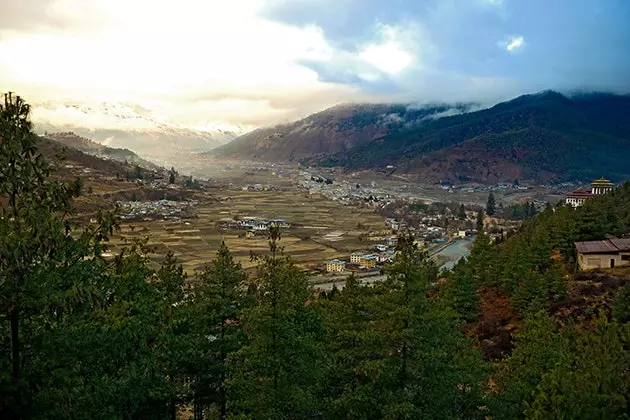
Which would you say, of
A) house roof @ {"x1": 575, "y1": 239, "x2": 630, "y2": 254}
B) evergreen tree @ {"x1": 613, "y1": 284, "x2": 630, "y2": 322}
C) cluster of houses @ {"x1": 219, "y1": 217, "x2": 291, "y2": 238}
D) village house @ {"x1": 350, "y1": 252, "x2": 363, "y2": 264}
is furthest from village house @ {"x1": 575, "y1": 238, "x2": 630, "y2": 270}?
cluster of houses @ {"x1": 219, "y1": 217, "x2": 291, "y2": 238}

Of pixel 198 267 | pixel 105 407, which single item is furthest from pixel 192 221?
pixel 105 407

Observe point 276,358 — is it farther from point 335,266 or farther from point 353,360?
point 335,266

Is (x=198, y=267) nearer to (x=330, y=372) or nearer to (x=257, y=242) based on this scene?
(x=257, y=242)

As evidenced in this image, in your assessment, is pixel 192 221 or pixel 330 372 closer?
Result: pixel 330 372

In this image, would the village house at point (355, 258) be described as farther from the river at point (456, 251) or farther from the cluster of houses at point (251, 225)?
the cluster of houses at point (251, 225)

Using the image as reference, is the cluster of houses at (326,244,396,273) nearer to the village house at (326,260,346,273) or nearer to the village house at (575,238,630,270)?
the village house at (326,260,346,273)

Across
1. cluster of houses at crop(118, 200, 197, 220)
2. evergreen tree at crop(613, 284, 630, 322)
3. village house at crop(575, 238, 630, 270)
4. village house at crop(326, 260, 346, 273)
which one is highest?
village house at crop(575, 238, 630, 270)

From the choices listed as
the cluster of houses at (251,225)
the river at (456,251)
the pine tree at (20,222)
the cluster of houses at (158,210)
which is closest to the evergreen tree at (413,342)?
the pine tree at (20,222)
